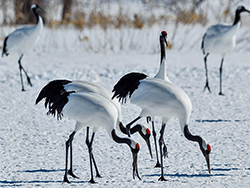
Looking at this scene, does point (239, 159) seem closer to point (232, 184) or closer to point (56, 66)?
point (232, 184)

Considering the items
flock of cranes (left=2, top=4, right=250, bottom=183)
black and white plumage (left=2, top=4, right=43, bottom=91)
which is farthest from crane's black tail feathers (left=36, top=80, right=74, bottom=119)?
black and white plumage (left=2, top=4, right=43, bottom=91)

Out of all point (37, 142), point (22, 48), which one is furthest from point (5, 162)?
point (22, 48)

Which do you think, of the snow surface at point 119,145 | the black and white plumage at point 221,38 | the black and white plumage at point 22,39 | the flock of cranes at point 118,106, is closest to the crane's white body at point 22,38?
the black and white plumage at point 22,39

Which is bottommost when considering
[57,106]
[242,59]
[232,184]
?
[232,184]

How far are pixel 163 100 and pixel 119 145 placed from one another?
1.17 m

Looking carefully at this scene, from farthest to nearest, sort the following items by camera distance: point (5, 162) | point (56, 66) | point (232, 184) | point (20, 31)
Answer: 1. point (56, 66)
2. point (20, 31)
3. point (5, 162)
4. point (232, 184)

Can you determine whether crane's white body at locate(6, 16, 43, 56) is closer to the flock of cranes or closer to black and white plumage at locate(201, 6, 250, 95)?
black and white plumage at locate(201, 6, 250, 95)

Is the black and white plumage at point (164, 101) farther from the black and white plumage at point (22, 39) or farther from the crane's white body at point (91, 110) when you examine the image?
the black and white plumage at point (22, 39)

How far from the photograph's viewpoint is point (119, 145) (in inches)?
207

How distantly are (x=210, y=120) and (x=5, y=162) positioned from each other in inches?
116

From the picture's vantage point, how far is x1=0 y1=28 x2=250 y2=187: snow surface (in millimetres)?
4234

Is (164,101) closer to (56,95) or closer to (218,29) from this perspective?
(56,95)

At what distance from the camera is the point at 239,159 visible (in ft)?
15.4

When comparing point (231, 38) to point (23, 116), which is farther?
point (231, 38)
